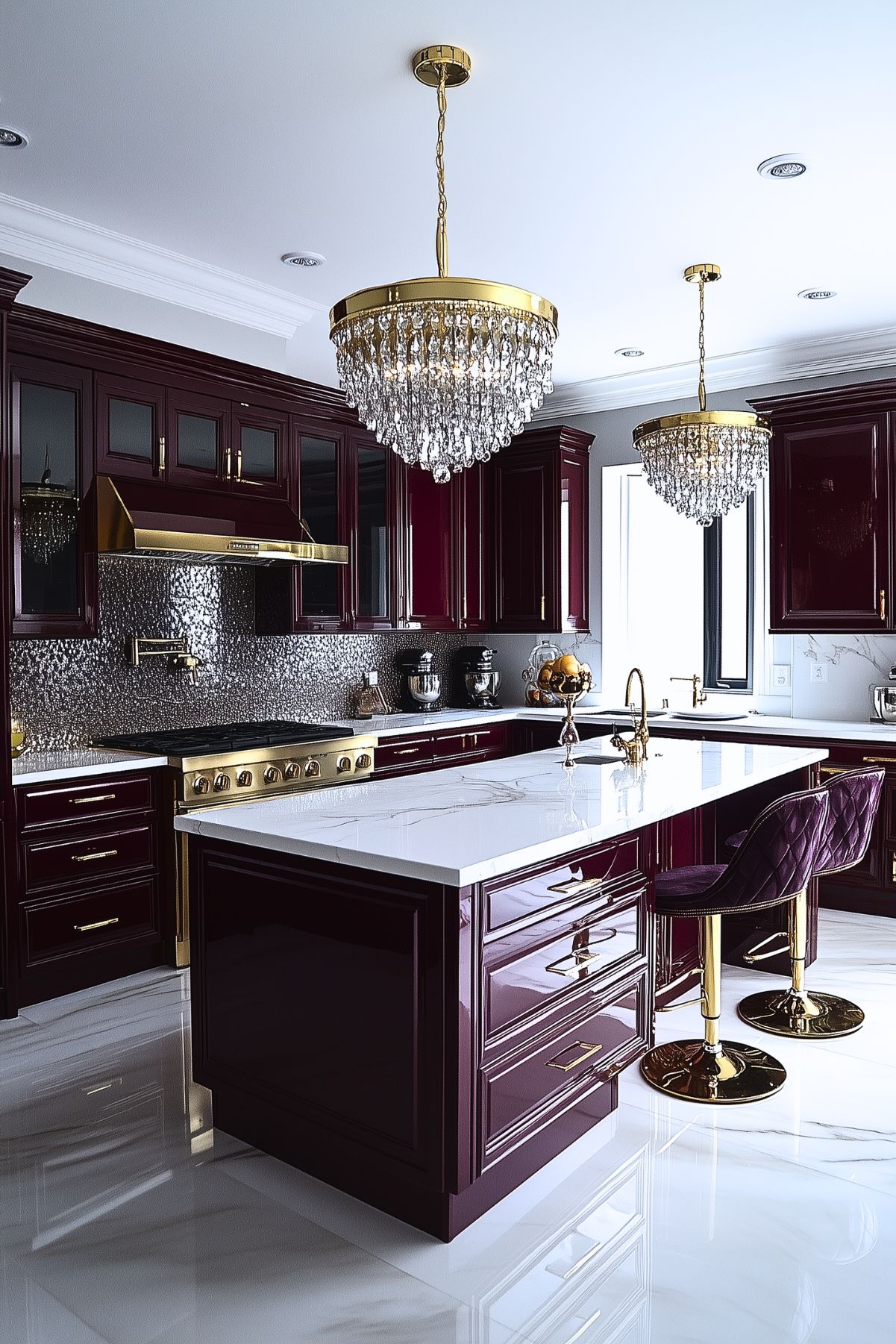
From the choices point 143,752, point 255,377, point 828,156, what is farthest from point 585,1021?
point 255,377

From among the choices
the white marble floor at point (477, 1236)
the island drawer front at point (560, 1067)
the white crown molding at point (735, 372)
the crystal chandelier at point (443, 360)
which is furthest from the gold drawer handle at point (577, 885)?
the white crown molding at point (735, 372)

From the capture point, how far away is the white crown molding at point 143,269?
11.9 ft

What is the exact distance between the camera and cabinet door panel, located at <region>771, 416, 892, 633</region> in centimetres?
475

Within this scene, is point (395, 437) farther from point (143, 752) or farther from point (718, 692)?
point (718, 692)

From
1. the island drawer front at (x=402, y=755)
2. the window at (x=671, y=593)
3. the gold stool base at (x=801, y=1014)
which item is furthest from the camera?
the window at (x=671, y=593)

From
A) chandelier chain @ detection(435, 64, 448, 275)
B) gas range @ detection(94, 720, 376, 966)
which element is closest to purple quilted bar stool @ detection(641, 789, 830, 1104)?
chandelier chain @ detection(435, 64, 448, 275)

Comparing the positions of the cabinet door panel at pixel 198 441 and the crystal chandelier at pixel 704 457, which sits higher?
the cabinet door panel at pixel 198 441

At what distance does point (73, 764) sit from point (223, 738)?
0.77 m

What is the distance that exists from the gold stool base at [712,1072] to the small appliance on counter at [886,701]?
7.75 ft

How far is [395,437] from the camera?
7.97ft

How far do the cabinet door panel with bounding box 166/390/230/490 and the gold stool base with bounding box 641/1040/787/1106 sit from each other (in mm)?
2986

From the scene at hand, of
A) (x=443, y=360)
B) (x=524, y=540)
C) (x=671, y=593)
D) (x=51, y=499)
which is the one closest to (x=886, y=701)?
(x=671, y=593)

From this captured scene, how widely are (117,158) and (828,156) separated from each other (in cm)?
225

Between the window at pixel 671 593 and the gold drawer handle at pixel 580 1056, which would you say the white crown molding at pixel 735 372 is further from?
the gold drawer handle at pixel 580 1056
